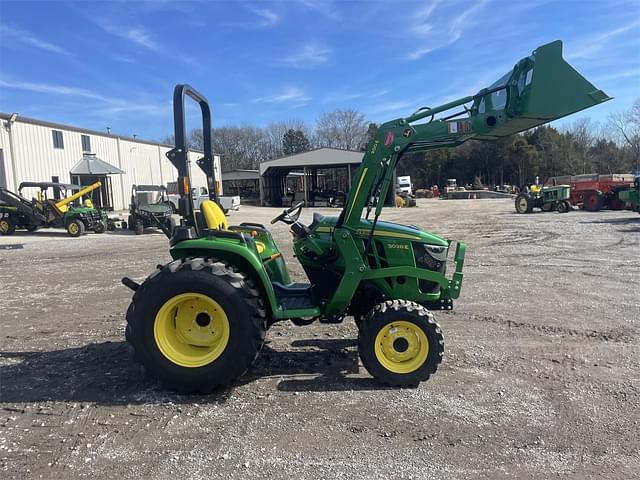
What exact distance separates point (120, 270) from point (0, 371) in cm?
548

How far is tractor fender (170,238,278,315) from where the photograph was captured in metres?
3.91

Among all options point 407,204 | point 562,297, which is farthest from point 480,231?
point 407,204

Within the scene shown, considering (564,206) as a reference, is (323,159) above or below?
above

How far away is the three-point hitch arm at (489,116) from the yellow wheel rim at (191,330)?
1344mm

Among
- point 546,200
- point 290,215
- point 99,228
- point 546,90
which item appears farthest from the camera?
point 546,200

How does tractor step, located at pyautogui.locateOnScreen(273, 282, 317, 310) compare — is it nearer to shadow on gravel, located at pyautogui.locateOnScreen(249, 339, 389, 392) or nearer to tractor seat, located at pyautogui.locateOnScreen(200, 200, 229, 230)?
shadow on gravel, located at pyautogui.locateOnScreen(249, 339, 389, 392)

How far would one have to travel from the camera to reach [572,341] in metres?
4.97

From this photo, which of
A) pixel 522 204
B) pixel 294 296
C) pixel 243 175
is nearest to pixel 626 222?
pixel 522 204

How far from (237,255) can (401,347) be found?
1612mm

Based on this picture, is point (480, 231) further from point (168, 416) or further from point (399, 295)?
point (168, 416)

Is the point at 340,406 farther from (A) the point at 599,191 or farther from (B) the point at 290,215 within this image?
(A) the point at 599,191

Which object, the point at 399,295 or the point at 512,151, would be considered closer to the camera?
the point at 399,295

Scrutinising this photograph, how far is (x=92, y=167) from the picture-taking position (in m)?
25.8

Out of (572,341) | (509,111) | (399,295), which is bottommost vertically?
(572,341)
